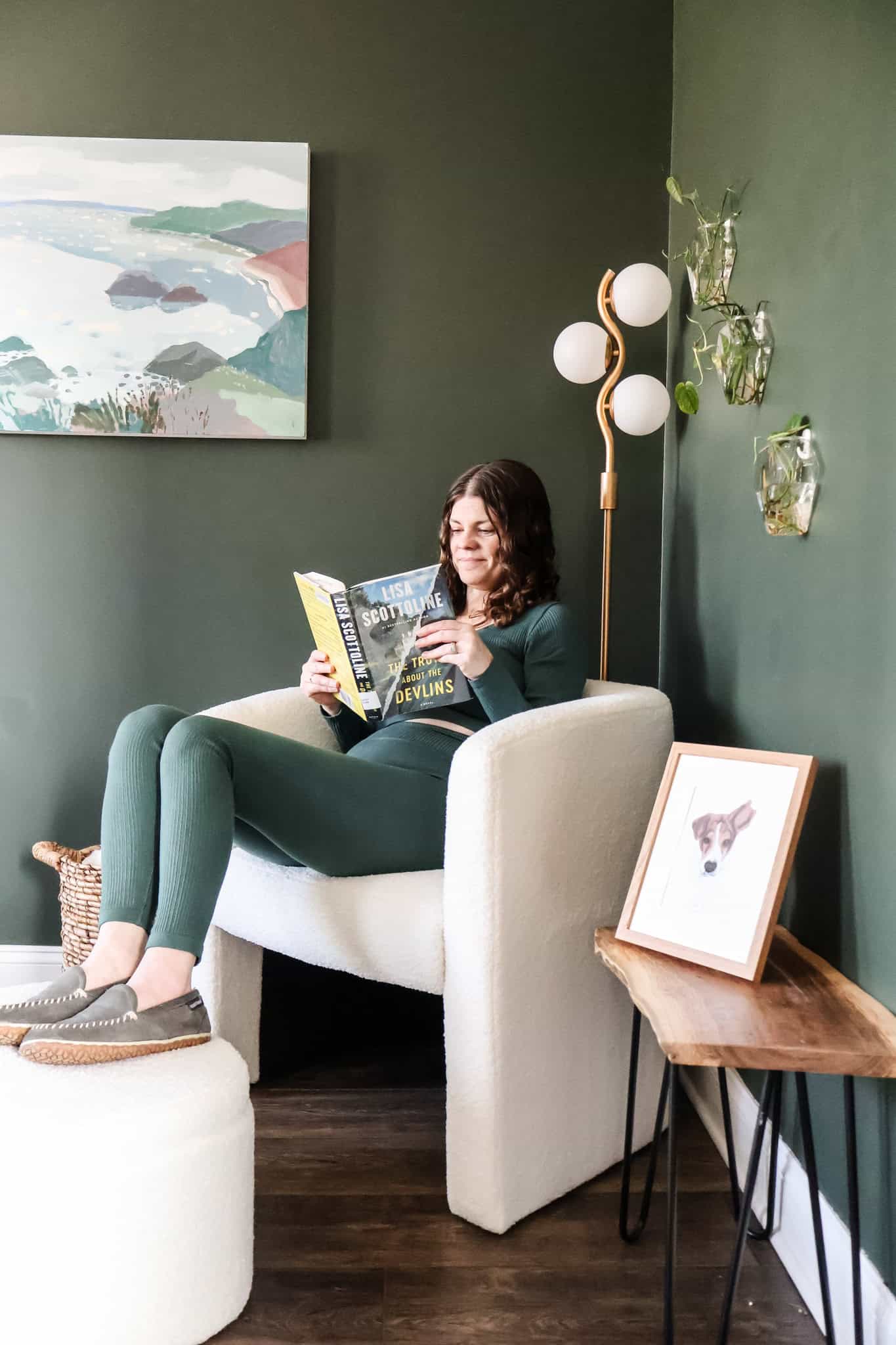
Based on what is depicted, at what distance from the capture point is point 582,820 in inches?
58.8

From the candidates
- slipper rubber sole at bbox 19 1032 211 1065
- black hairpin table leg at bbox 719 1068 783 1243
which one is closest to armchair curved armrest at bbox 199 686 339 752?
slipper rubber sole at bbox 19 1032 211 1065

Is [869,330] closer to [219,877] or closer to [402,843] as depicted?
[402,843]

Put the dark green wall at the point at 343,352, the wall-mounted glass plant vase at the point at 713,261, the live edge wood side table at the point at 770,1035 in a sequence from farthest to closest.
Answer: the dark green wall at the point at 343,352 → the wall-mounted glass plant vase at the point at 713,261 → the live edge wood side table at the point at 770,1035

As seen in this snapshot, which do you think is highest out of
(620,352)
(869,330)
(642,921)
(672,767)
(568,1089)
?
(620,352)

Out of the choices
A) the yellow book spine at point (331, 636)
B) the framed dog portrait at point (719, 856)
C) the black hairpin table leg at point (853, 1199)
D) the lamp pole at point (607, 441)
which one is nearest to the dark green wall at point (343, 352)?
the lamp pole at point (607, 441)

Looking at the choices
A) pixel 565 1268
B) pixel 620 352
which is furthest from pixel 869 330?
pixel 565 1268

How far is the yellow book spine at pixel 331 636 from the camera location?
1.59m

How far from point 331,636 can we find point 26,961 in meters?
1.28

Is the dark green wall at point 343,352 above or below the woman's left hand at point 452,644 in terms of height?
above

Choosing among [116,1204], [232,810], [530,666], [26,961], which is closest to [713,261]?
[530,666]

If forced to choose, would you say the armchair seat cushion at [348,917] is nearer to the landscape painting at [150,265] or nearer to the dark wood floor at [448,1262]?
the dark wood floor at [448,1262]

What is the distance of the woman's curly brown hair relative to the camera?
6.20 feet

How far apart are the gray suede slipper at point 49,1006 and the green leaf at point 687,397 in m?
1.36

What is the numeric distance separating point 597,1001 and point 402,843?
0.39 metres
